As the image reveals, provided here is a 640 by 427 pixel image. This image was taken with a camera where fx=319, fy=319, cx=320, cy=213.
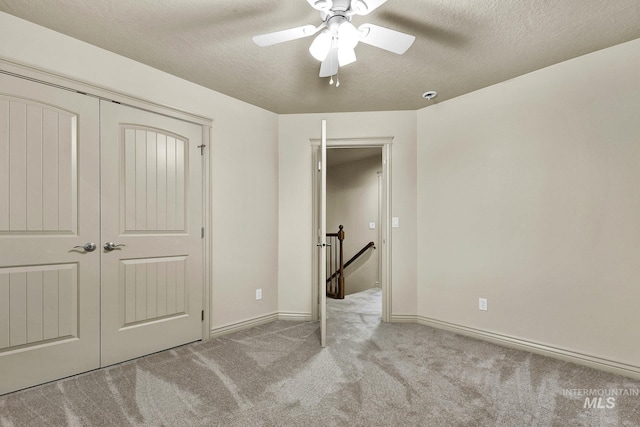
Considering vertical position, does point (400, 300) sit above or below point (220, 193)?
below

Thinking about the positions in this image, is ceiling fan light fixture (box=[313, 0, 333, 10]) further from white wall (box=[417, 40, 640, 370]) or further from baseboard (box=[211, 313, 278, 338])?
baseboard (box=[211, 313, 278, 338])

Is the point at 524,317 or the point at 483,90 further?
the point at 483,90

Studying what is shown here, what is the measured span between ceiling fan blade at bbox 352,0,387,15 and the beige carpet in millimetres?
2178

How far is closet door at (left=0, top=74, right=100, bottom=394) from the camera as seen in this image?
2.02m

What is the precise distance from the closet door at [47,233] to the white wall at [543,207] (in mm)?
3095

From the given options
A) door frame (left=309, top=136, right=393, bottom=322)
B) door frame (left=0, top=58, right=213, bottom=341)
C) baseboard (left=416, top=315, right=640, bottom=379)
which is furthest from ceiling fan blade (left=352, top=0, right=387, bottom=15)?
baseboard (left=416, top=315, right=640, bottom=379)

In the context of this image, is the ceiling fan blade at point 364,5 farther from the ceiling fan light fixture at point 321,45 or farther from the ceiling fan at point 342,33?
the ceiling fan light fixture at point 321,45

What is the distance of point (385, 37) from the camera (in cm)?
179

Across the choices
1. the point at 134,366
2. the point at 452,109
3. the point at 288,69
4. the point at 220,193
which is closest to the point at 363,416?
the point at 134,366

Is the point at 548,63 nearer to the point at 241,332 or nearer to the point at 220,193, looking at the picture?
the point at 220,193

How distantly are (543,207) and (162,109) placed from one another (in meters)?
3.33

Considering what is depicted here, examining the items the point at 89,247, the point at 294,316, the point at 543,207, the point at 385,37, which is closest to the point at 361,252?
the point at 294,316

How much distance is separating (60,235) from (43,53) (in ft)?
4.02

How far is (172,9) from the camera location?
6.34 feet
